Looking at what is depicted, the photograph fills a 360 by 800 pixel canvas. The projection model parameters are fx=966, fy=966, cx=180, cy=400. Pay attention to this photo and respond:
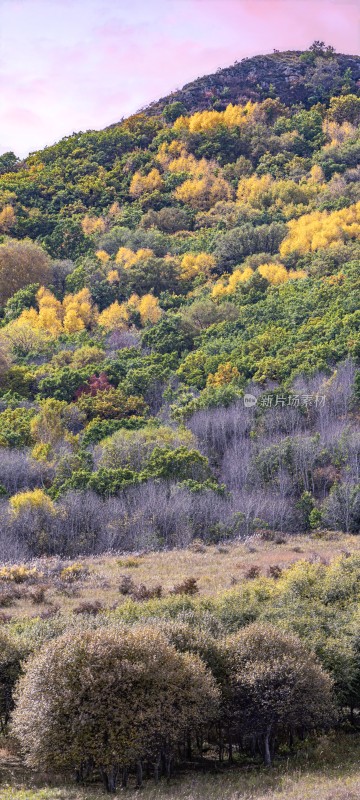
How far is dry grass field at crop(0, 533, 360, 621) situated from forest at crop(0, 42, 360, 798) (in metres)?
0.54

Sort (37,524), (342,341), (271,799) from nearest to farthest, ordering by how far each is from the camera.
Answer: (271,799), (37,524), (342,341)

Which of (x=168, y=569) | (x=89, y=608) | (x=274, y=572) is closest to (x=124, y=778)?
(x=89, y=608)

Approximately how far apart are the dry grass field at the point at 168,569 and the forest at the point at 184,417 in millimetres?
537

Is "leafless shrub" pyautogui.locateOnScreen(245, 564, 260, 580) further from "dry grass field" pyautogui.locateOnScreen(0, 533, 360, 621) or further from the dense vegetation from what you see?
the dense vegetation

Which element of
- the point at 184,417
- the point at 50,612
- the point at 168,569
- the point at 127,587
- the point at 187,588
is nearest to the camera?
the point at 50,612

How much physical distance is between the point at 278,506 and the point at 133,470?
10427 millimetres

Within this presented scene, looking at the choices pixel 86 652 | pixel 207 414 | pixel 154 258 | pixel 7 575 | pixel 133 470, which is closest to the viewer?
pixel 86 652

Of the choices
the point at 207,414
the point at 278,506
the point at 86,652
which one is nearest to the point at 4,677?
the point at 86,652

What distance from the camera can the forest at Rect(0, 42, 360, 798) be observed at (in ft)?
93.8

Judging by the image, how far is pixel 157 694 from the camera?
27.7 meters

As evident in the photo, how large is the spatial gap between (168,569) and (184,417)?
2426 cm

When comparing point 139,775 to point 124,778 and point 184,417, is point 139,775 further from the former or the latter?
point 184,417

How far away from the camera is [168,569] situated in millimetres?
48938

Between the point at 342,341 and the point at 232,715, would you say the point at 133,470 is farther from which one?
the point at 232,715
